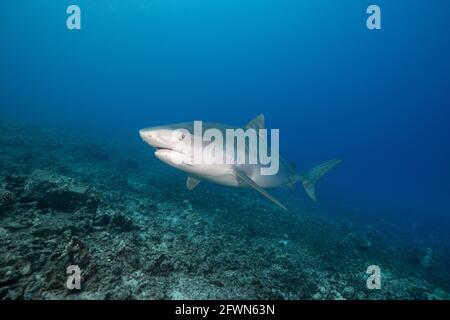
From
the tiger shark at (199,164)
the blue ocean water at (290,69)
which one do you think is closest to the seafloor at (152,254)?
the tiger shark at (199,164)

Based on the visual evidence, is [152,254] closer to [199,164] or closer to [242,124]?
[199,164]

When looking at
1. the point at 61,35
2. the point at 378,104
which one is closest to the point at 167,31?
the point at 61,35

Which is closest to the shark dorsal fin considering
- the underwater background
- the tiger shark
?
the tiger shark

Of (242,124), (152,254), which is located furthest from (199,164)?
(242,124)

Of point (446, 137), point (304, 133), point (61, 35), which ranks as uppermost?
point (61, 35)

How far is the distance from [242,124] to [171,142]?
13499cm

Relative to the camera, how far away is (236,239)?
4.29 metres

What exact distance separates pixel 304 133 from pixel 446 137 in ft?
210

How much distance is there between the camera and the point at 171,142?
3.82 meters

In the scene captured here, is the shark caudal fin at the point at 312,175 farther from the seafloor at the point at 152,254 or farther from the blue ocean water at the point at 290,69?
the blue ocean water at the point at 290,69

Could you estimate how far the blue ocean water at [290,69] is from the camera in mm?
85062

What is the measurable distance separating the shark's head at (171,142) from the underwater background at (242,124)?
122 centimetres

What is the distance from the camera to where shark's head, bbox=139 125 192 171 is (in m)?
3.70

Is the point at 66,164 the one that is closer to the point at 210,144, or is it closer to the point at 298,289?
the point at 210,144
